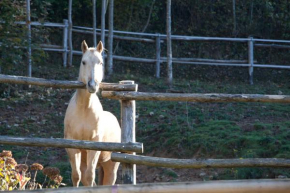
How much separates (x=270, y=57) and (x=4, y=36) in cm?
958

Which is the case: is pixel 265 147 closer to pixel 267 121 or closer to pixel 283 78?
pixel 267 121

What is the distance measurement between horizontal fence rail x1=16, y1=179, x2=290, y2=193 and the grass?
166 inches

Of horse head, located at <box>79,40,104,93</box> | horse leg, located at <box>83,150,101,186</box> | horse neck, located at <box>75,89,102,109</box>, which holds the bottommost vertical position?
horse leg, located at <box>83,150,101,186</box>

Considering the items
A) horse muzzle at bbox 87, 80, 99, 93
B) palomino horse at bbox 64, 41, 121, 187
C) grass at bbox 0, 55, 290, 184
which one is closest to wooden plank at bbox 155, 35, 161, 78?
grass at bbox 0, 55, 290, 184

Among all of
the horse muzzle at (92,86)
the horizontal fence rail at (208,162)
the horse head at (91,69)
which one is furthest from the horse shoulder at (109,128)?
the horizontal fence rail at (208,162)

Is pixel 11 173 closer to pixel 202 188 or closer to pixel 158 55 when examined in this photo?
pixel 202 188

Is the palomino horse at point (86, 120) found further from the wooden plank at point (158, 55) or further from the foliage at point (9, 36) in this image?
the wooden plank at point (158, 55)

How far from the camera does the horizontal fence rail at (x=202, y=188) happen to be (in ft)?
13.3

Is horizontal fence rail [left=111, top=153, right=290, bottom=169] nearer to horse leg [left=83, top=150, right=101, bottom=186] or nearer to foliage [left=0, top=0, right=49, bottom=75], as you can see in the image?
horse leg [left=83, top=150, right=101, bottom=186]

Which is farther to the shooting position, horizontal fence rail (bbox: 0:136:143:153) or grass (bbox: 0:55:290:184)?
grass (bbox: 0:55:290:184)

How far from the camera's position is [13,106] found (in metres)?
11.4

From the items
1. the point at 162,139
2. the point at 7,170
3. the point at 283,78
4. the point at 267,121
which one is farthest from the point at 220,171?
the point at 283,78

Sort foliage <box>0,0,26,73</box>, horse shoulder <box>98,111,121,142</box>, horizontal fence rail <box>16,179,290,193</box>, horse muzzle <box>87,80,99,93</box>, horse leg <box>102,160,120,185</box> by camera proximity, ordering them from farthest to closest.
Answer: foliage <box>0,0,26,73</box> < horse leg <box>102,160,120,185</box> < horse shoulder <box>98,111,121,142</box> < horse muzzle <box>87,80,99,93</box> < horizontal fence rail <box>16,179,290,193</box>

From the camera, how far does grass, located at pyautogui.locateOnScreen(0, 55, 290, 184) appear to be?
8953 millimetres
